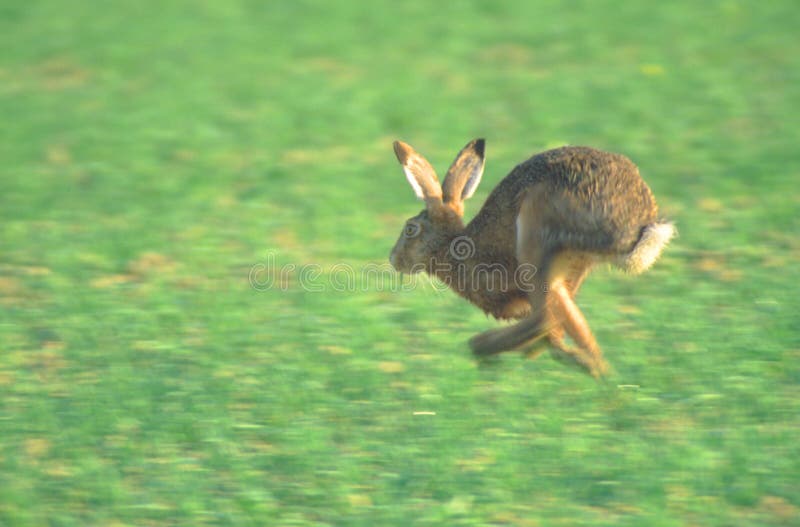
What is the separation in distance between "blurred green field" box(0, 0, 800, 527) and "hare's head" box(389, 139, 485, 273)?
626 mm

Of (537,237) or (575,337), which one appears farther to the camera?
(575,337)

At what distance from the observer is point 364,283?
8.48 m

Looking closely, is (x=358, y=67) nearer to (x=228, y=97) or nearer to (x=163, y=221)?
(x=228, y=97)

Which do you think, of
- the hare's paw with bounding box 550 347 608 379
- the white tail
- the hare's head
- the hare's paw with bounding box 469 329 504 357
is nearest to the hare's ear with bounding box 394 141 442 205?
the hare's head

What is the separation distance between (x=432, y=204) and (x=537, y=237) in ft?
3.41

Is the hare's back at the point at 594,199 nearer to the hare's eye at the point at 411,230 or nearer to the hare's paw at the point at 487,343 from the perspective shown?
the hare's paw at the point at 487,343

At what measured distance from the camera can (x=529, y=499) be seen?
502cm

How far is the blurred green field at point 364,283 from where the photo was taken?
5227mm

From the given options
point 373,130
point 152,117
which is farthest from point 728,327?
point 152,117

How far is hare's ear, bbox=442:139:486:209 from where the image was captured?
274 inches

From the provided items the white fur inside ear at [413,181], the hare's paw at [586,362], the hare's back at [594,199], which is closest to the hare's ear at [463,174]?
the white fur inside ear at [413,181]

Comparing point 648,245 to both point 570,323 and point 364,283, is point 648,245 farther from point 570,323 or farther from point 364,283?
point 364,283

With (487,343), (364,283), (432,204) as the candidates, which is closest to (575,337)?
(487,343)

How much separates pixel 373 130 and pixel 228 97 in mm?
2433
